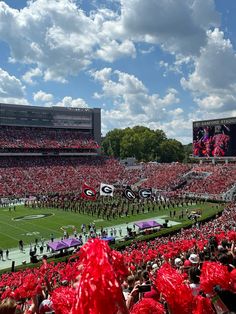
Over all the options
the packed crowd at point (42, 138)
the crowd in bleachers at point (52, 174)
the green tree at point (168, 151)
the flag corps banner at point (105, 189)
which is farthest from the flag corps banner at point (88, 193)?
the green tree at point (168, 151)

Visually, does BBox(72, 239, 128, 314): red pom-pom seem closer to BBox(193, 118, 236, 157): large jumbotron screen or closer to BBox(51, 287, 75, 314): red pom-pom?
BBox(51, 287, 75, 314): red pom-pom

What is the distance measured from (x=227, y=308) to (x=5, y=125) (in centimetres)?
6562

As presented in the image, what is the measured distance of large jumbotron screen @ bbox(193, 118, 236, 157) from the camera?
52.4 meters

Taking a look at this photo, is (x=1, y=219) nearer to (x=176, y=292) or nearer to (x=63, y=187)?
(x=63, y=187)

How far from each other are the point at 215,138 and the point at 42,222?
31.4 meters

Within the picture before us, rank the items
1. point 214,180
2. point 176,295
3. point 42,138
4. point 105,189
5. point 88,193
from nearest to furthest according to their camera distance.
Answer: point 176,295 < point 105,189 < point 88,193 < point 214,180 < point 42,138

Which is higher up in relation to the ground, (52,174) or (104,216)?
(52,174)

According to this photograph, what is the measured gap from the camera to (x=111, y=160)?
70.0 meters

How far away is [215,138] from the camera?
2141 inches

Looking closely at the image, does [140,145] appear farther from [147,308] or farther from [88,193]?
[147,308]

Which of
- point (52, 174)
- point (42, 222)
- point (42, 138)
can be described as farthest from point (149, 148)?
point (42, 222)

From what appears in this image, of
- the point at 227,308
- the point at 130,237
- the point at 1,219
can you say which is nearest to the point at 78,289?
the point at 227,308

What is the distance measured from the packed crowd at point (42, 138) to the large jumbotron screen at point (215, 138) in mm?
22790

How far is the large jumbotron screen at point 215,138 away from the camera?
2063 inches
